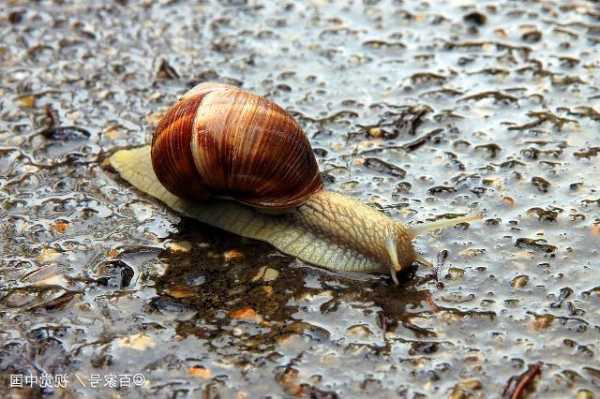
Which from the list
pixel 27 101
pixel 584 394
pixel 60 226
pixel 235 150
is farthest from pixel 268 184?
pixel 27 101

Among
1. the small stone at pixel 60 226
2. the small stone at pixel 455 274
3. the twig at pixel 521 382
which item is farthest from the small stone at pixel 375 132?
the twig at pixel 521 382

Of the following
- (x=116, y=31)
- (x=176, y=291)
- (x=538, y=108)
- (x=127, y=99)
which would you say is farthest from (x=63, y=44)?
(x=538, y=108)

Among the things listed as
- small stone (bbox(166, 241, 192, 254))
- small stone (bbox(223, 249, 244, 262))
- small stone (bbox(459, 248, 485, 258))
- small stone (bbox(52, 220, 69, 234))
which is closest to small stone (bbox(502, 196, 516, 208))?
small stone (bbox(459, 248, 485, 258))

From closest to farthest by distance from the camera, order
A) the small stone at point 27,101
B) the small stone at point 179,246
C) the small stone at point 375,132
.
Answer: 1. the small stone at point 179,246
2. the small stone at point 375,132
3. the small stone at point 27,101

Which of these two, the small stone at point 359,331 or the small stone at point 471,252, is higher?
the small stone at point 471,252

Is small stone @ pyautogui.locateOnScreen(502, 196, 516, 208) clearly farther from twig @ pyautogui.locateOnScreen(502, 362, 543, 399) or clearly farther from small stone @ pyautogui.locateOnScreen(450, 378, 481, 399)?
small stone @ pyautogui.locateOnScreen(450, 378, 481, 399)

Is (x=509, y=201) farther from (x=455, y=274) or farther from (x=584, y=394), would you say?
(x=584, y=394)

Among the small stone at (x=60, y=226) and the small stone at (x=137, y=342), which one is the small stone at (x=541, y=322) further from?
the small stone at (x=60, y=226)
